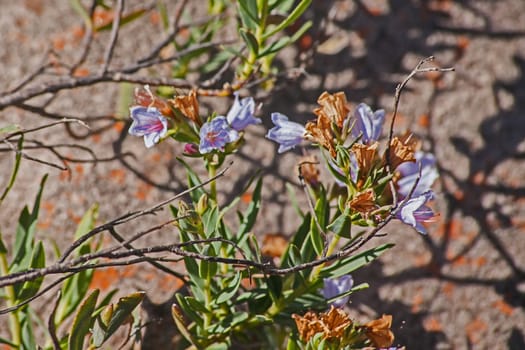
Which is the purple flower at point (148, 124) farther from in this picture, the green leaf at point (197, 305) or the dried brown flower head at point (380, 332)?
the dried brown flower head at point (380, 332)

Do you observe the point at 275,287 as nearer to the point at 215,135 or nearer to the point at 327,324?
the point at 327,324

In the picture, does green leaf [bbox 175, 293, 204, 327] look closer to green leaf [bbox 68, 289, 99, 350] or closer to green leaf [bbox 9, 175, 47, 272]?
green leaf [bbox 68, 289, 99, 350]

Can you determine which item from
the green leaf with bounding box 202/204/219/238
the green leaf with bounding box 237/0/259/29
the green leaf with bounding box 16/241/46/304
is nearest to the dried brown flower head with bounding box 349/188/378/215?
the green leaf with bounding box 202/204/219/238

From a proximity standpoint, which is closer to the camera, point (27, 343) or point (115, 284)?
point (27, 343)

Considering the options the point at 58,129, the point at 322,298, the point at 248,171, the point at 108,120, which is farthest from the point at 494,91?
the point at 58,129

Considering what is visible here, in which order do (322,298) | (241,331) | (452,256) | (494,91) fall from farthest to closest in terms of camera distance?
(494,91) < (452,256) < (241,331) < (322,298)

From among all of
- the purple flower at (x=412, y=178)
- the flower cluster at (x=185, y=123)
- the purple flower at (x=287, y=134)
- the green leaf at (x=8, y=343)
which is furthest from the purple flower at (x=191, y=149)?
the green leaf at (x=8, y=343)

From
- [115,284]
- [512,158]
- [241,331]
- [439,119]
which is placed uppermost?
[439,119]

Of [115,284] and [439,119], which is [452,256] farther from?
[115,284]
